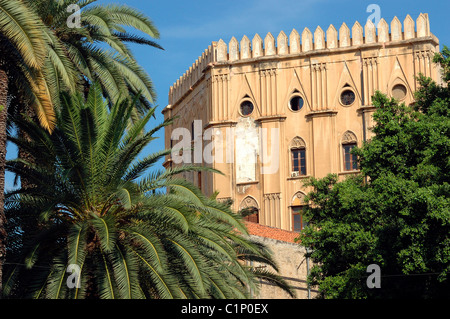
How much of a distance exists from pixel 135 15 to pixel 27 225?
243 inches

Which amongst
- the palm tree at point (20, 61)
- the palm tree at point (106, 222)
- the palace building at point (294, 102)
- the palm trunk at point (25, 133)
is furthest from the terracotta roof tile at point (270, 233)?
the palm tree at point (20, 61)

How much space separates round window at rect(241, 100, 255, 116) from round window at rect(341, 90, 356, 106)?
3.82 metres

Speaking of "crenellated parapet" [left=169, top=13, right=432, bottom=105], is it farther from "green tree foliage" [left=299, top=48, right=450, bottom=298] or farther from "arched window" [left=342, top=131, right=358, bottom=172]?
"green tree foliage" [left=299, top=48, right=450, bottom=298]

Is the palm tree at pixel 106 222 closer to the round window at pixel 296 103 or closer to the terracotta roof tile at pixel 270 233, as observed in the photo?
the terracotta roof tile at pixel 270 233

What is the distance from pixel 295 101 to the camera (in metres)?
41.7

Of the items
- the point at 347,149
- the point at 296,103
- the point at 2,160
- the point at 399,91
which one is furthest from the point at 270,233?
the point at 2,160

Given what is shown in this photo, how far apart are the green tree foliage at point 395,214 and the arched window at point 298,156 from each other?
15.2m

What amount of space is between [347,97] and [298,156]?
3142 mm

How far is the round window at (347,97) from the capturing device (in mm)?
41156

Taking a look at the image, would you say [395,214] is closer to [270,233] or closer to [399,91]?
[270,233]

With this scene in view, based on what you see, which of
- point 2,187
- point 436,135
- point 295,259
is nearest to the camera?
point 2,187

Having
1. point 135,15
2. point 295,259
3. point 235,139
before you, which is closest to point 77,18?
point 135,15

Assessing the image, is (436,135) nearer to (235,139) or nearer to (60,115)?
(60,115)

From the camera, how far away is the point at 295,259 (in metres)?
32.4
